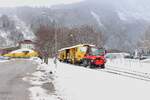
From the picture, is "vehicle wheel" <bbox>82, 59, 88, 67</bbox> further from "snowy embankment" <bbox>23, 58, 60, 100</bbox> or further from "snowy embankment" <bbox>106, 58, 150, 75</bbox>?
"snowy embankment" <bbox>23, 58, 60, 100</bbox>

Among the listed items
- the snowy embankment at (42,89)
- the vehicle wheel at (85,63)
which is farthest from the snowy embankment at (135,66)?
the snowy embankment at (42,89)

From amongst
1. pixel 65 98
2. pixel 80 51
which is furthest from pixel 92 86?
pixel 80 51

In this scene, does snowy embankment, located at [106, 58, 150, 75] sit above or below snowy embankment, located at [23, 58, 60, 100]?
above

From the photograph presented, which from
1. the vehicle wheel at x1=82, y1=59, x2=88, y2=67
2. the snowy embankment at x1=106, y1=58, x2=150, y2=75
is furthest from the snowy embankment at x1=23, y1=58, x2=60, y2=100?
the vehicle wheel at x1=82, y1=59, x2=88, y2=67

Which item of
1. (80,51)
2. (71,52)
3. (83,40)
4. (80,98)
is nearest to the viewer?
(80,98)

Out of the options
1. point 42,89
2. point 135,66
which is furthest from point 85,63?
point 42,89

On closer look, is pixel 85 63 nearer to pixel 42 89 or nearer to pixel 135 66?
pixel 135 66

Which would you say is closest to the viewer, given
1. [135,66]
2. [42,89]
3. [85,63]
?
[42,89]

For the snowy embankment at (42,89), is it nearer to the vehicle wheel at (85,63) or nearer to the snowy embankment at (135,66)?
the snowy embankment at (135,66)

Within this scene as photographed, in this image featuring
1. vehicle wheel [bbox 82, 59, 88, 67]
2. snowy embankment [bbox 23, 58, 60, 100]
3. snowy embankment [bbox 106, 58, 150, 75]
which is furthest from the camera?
vehicle wheel [bbox 82, 59, 88, 67]

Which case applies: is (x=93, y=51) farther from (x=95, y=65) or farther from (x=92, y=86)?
(x=92, y=86)

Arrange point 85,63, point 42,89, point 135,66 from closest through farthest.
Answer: point 42,89 → point 135,66 → point 85,63

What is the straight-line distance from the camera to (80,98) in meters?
14.9

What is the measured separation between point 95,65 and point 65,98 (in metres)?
37.8
